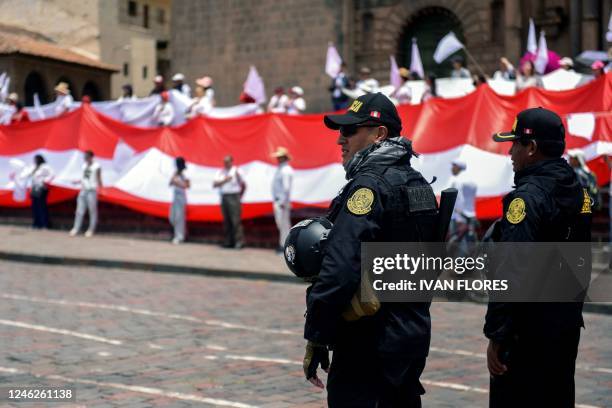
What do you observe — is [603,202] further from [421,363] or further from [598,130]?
[421,363]

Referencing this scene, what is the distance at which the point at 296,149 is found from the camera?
62.4 ft

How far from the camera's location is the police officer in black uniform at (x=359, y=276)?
152 inches

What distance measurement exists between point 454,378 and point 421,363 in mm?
3630

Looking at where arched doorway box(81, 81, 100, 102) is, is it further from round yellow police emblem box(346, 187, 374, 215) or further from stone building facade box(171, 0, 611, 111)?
round yellow police emblem box(346, 187, 374, 215)

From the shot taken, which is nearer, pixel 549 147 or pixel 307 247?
pixel 307 247

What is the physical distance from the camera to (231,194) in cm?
1922

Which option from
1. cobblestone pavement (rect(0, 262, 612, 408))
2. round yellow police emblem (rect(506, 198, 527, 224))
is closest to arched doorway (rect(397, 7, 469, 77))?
cobblestone pavement (rect(0, 262, 612, 408))

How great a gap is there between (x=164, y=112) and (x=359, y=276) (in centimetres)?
1852

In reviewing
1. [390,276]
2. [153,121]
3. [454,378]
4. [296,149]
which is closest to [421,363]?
[390,276]

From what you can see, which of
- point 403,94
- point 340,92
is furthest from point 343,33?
point 403,94

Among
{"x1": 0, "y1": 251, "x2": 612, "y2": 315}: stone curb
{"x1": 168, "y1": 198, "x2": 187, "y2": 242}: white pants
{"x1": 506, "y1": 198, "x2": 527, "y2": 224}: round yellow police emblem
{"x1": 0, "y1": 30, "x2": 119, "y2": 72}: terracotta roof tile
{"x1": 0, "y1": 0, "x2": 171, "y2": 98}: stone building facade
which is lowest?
{"x1": 0, "y1": 251, "x2": 612, "y2": 315}: stone curb

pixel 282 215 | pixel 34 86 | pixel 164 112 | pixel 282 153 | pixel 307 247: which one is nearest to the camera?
pixel 307 247

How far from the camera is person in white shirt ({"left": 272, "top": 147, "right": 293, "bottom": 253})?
1834cm

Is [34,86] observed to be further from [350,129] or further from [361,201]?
[361,201]
